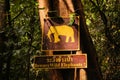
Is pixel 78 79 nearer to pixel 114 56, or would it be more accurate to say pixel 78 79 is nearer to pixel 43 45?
pixel 43 45

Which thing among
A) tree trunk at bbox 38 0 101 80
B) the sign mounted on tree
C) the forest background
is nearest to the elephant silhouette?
the sign mounted on tree

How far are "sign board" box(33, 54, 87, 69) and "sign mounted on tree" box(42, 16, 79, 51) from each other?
124mm

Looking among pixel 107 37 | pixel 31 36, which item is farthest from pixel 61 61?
pixel 107 37

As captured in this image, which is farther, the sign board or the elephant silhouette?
the elephant silhouette

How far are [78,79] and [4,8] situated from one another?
1.43 m

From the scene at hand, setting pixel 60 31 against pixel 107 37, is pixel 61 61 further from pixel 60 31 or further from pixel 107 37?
pixel 107 37

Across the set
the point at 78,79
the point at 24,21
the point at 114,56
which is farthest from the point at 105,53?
the point at 78,79

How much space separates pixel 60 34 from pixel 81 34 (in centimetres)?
35

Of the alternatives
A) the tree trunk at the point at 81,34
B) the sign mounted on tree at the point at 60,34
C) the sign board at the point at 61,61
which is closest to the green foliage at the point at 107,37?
the tree trunk at the point at 81,34

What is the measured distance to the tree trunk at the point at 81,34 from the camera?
439 cm

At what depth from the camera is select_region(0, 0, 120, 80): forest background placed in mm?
4691

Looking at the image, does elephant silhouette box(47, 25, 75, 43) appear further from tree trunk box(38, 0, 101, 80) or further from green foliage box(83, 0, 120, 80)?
green foliage box(83, 0, 120, 80)

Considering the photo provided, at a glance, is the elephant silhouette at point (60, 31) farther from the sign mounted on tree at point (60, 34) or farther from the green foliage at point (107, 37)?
the green foliage at point (107, 37)

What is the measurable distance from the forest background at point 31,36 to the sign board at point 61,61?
537 millimetres
